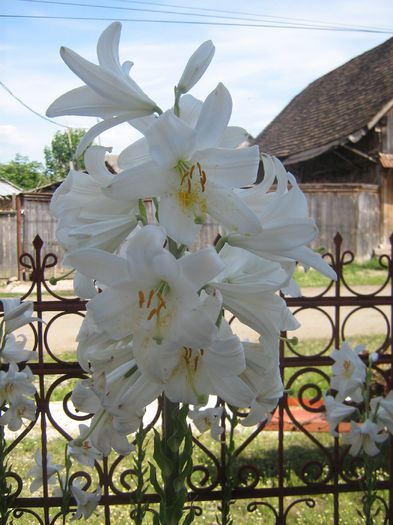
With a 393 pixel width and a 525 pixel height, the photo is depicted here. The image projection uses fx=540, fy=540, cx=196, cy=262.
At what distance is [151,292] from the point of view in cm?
92

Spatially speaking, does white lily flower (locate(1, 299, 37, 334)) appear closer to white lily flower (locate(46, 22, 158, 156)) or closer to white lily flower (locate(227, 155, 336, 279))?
white lily flower (locate(46, 22, 158, 156))

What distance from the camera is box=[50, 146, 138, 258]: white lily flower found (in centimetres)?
105

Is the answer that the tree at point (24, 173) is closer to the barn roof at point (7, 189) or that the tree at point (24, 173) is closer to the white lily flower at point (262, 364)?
the barn roof at point (7, 189)

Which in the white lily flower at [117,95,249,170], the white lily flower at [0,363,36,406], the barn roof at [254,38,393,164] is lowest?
the white lily flower at [0,363,36,406]

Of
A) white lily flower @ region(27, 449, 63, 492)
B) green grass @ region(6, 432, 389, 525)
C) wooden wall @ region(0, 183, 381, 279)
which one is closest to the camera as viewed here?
white lily flower @ region(27, 449, 63, 492)

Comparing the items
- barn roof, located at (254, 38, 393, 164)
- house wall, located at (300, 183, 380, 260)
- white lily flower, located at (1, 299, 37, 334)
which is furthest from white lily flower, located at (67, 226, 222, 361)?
barn roof, located at (254, 38, 393, 164)

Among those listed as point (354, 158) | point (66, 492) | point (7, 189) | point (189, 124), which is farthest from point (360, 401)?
point (354, 158)

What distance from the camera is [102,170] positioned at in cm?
107

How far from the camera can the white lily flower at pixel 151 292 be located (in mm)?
862

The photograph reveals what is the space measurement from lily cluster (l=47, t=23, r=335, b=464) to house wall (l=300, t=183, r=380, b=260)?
15502mm

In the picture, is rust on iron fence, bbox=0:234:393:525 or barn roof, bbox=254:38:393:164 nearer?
rust on iron fence, bbox=0:234:393:525

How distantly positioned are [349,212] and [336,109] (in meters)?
4.94

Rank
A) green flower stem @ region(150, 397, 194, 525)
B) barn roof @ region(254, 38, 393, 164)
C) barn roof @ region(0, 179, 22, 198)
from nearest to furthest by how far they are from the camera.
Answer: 1. green flower stem @ region(150, 397, 194, 525)
2. barn roof @ region(0, 179, 22, 198)
3. barn roof @ region(254, 38, 393, 164)

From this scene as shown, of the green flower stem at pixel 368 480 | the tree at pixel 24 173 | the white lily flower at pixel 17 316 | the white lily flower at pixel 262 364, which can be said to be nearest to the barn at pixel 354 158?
the tree at pixel 24 173
